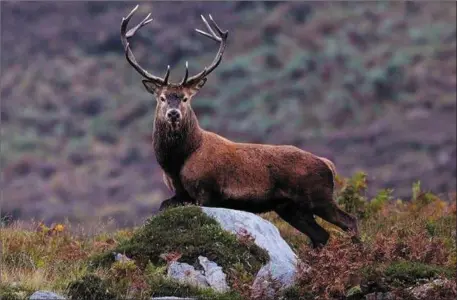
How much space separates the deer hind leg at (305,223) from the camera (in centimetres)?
1580

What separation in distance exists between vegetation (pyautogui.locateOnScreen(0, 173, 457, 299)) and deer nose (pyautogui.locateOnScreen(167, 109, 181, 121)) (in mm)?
1507

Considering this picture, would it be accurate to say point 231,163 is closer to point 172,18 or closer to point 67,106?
point 67,106

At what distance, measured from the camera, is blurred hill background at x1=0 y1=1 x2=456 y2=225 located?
50.9m

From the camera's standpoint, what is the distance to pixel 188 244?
13.8 meters

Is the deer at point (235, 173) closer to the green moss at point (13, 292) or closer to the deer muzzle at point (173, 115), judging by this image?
the deer muzzle at point (173, 115)

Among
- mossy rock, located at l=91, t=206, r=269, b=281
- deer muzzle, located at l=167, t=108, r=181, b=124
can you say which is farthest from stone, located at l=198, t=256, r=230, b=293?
deer muzzle, located at l=167, t=108, r=181, b=124

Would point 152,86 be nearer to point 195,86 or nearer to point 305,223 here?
point 195,86

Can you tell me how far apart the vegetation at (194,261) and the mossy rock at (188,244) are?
0.03ft

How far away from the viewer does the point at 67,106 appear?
6288 centimetres

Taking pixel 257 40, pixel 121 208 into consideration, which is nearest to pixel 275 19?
pixel 257 40

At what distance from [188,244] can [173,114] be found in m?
2.24

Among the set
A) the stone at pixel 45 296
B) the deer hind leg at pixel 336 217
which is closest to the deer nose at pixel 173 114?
the deer hind leg at pixel 336 217

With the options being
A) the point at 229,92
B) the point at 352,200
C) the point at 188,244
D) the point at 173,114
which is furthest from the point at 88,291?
the point at 229,92

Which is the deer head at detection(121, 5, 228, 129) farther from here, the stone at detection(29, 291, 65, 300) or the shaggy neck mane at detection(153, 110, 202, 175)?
the stone at detection(29, 291, 65, 300)
